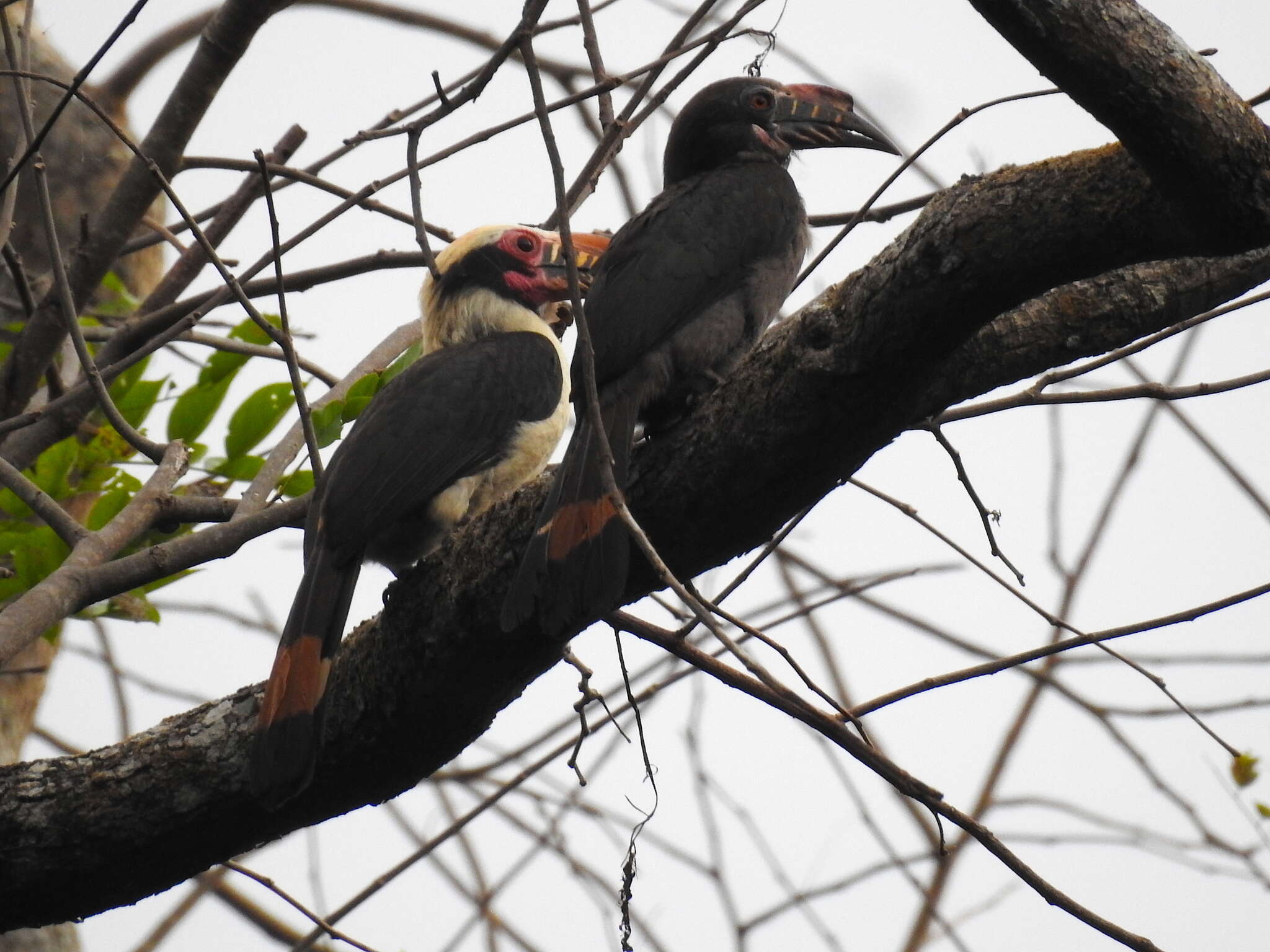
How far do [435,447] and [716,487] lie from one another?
1.21 m

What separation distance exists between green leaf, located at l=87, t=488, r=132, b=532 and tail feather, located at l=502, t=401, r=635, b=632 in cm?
158

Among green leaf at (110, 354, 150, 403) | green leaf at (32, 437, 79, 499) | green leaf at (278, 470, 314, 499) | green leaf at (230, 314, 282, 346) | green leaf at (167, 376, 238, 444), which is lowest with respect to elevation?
green leaf at (278, 470, 314, 499)

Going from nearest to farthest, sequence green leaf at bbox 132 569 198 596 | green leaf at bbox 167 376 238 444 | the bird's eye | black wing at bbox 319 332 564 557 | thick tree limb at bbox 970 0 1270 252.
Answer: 1. thick tree limb at bbox 970 0 1270 252
2. black wing at bbox 319 332 564 557
3. green leaf at bbox 132 569 198 596
4. green leaf at bbox 167 376 238 444
5. the bird's eye

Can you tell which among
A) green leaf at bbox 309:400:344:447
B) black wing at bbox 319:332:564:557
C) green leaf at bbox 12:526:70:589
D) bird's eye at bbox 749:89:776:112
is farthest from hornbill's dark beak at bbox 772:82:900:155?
green leaf at bbox 12:526:70:589

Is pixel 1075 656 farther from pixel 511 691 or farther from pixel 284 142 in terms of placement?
pixel 284 142

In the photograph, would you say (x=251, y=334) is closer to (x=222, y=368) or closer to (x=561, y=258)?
(x=222, y=368)

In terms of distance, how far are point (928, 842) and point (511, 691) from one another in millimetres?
1768

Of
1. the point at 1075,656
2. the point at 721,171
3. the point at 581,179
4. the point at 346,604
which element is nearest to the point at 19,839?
the point at 346,604

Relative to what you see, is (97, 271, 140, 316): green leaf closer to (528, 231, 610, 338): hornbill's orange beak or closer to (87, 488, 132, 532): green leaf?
(87, 488, 132, 532): green leaf

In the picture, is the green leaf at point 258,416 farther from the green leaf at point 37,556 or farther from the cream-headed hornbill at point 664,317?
the cream-headed hornbill at point 664,317

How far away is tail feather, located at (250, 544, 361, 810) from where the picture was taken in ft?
8.68

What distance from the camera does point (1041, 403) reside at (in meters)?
3.02

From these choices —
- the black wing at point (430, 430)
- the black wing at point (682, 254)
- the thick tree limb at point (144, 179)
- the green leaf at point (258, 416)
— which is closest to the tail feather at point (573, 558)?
the black wing at point (682, 254)

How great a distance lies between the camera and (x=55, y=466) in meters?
3.69
